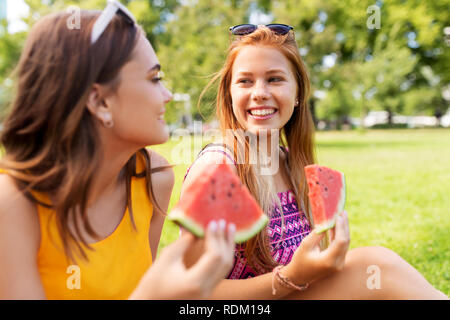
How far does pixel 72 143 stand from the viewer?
6.04 ft

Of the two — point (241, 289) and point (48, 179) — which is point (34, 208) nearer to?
point (48, 179)

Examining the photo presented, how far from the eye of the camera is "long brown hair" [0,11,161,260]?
176cm

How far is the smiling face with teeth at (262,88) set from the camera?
2766 mm

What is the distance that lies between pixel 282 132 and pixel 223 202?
1789 mm

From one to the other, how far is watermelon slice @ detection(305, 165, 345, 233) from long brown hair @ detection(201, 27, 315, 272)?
0.51 meters

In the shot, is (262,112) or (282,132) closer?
(262,112)

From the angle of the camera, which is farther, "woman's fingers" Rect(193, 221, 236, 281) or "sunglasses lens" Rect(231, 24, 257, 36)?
"sunglasses lens" Rect(231, 24, 257, 36)

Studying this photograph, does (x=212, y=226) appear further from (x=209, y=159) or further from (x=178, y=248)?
(x=209, y=159)

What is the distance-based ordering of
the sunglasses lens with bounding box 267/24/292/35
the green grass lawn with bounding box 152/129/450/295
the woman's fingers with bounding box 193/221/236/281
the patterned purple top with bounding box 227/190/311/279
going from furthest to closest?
1. the green grass lawn with bounding box 152/129/450/295
2. the sunglasses lens with bounding box 267/24/292/35
3. the patterned purple top with bounding box 227/190/311/279
4. the woman's fingers with bounding box 193/221/236/281

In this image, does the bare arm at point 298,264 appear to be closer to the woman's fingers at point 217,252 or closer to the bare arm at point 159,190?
the bare arm at point 159,190

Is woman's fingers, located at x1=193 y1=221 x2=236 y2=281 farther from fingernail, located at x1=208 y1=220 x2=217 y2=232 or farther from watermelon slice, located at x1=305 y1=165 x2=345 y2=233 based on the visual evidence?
watermelon slice, located at x1=305 y1=165 x2=345 y2=233

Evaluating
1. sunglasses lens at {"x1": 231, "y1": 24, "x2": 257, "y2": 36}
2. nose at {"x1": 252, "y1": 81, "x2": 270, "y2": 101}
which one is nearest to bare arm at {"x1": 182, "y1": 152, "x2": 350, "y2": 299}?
nose at {"x1": 252, "y1": 81, "x2": 270, "y2": 101}

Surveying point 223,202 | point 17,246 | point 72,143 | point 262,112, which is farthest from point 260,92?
point 17,246

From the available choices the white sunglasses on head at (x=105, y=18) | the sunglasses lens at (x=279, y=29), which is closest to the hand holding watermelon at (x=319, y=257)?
the white sunglasses on head at (x=105, y=18)
